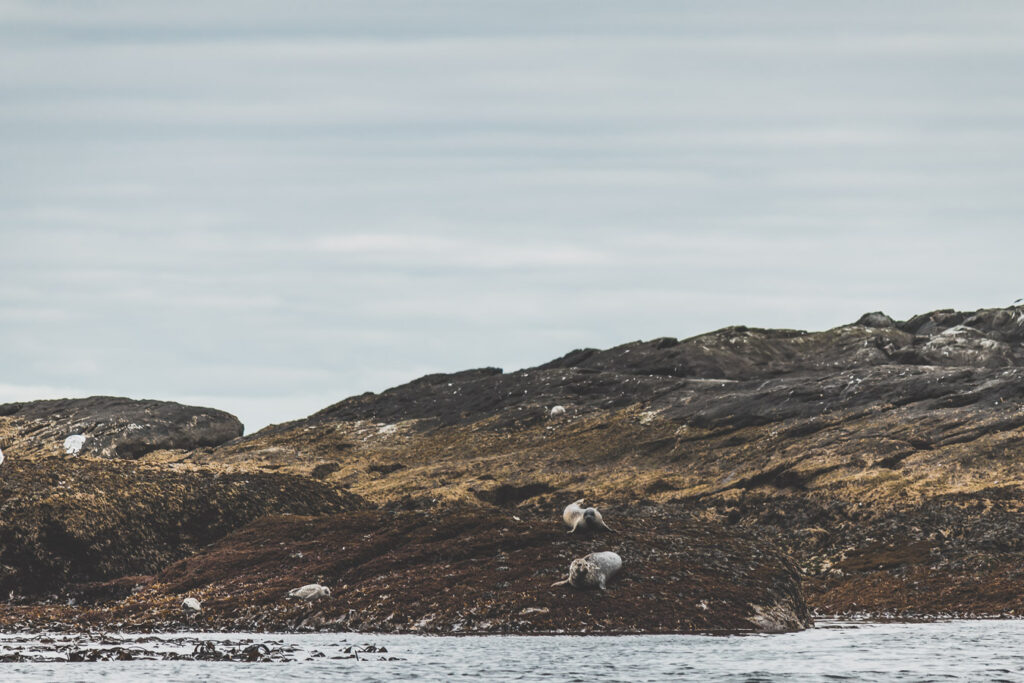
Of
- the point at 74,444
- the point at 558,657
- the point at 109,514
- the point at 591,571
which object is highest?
the point at 74,444

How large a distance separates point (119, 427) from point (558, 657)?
111573 mm

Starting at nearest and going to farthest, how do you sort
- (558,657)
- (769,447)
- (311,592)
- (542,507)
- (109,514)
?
(558,657) < (311,592) < (109,514) < (542,507) < (769,447)

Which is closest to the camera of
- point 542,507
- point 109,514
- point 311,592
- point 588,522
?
point 311,592

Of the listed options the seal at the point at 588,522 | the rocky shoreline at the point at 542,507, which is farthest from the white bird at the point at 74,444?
the seal at the point at 588,522

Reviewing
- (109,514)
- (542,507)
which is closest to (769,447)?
(542,507)

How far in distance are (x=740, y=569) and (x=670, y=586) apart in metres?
3.91

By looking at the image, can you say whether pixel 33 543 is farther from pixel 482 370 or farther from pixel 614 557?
pixel 482 370

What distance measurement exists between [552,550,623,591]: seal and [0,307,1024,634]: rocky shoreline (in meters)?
0.49

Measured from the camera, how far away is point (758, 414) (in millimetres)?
96438

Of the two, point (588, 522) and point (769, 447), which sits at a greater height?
point (769, 447)

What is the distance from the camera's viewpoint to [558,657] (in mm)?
28609

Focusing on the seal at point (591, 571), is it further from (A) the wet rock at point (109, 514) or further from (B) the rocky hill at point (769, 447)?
(A) the wet rock at point (109, 514)

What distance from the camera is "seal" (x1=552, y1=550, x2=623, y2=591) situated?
35875mm

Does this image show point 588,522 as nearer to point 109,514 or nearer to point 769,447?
point 109,514
